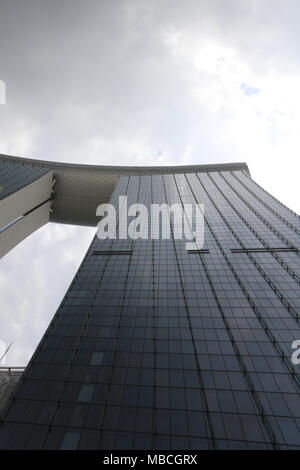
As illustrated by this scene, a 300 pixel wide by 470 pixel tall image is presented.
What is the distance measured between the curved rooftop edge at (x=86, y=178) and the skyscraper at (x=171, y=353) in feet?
182

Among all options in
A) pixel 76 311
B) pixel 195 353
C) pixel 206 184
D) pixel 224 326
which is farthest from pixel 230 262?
pixel 206 184

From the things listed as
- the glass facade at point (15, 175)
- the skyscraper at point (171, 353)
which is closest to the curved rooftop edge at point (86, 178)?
A: the glass facade at point (15, 175)

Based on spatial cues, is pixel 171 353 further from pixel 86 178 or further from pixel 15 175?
pixel 86 178

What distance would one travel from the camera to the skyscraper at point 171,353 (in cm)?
1702

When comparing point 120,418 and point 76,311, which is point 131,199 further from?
point 120,418

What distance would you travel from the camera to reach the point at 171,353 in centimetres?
2353

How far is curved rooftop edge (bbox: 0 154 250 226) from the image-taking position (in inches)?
3745

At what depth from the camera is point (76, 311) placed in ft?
96.6

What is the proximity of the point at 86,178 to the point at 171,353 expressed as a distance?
84603 millimetres

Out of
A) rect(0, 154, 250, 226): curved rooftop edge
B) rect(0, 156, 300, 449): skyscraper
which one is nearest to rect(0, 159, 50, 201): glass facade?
rect(0, 154, 250, 226): curved rooftop edge

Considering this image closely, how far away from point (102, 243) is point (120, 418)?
103ft

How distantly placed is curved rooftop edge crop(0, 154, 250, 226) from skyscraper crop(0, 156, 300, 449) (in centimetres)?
5536

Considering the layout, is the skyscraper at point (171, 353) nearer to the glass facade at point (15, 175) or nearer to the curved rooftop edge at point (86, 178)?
the glass facade at point (15, 175)

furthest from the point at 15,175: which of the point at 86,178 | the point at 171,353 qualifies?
the point at 171,353
